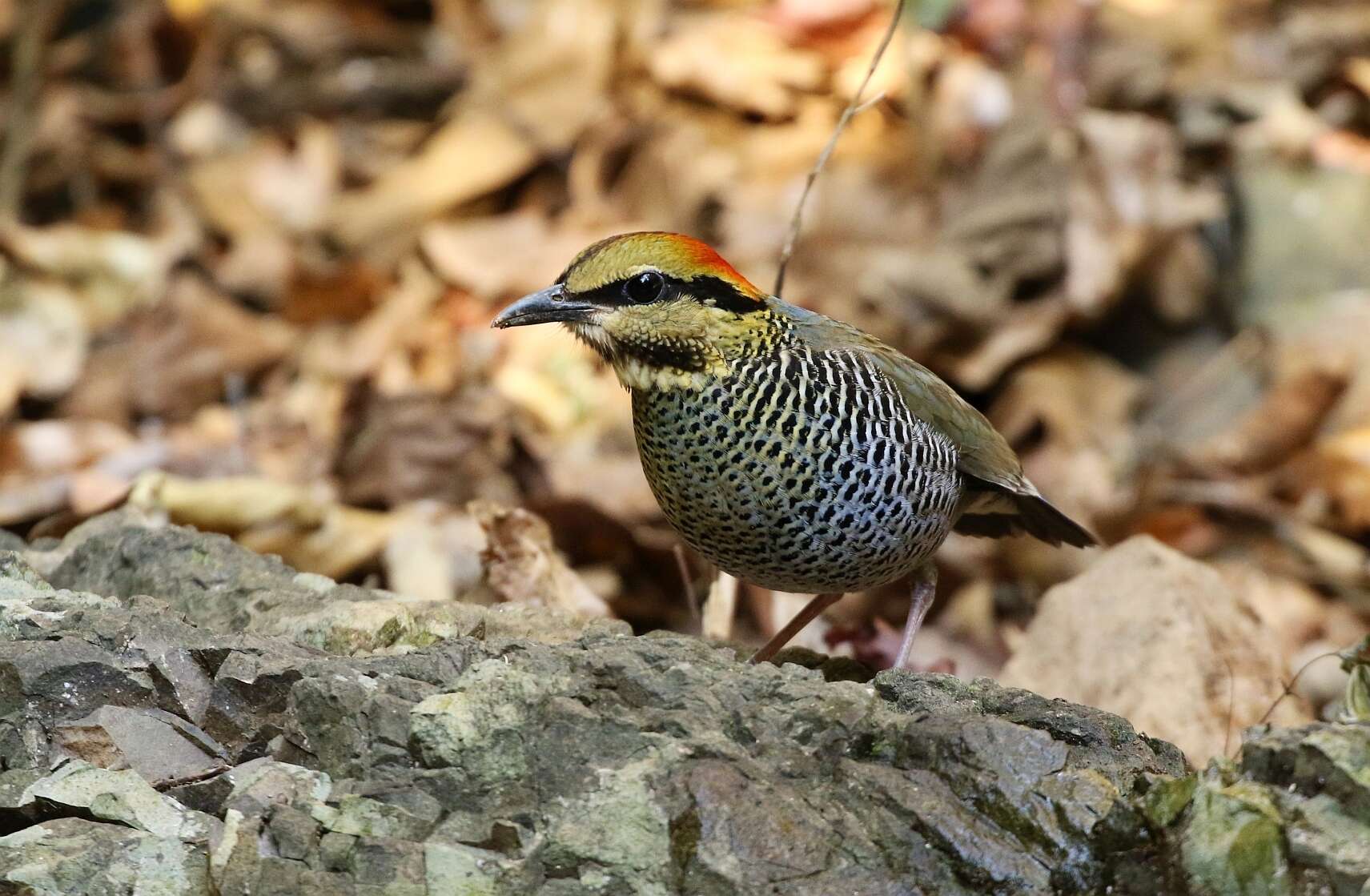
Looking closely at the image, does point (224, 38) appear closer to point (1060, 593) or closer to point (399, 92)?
point (399, 92)

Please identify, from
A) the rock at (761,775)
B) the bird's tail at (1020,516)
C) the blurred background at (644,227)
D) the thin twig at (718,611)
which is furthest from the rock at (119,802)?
the blurred background at (644,227)

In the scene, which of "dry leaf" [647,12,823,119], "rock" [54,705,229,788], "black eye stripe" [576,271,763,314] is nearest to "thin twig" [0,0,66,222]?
"dry leaf" [647,12,823,119]

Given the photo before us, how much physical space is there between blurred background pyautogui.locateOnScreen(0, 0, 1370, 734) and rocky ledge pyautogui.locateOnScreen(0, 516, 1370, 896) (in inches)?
95.9

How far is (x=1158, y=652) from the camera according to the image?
4.52 m

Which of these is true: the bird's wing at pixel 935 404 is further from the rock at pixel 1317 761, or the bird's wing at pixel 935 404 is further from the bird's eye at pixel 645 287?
the rock at pixel 1317 761

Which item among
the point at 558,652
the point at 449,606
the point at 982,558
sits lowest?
the point at 982,558

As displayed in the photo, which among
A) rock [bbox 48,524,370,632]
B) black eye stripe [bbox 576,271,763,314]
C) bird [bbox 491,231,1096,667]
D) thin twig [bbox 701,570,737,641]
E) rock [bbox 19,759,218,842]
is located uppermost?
black eye stripe [bbox 576,271,763,314]

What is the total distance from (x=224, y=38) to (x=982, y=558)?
235 inches

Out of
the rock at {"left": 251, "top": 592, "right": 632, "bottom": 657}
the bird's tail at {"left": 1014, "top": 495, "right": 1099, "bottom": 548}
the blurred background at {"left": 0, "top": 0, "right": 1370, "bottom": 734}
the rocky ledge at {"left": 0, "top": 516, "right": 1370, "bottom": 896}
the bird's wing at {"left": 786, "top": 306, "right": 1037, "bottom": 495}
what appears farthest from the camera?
the blurred background at {"left": 0, "top": 0, "right": 1370, "bottom": 734}

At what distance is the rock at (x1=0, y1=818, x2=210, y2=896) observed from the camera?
2553 millimetres

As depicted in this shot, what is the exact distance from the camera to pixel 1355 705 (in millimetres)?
3129

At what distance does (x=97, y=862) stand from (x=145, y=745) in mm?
313

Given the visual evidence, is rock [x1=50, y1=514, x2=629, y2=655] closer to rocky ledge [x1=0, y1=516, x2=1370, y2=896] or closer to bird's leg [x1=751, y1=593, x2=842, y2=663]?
rocky ledge [x1=0, y1=516, x2=1370, y2=896]

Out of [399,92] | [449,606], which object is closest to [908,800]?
[449,606]
